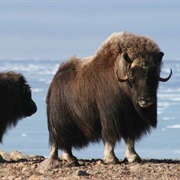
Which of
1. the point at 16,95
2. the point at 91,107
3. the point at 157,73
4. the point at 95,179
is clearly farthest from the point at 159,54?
the point at 16,95

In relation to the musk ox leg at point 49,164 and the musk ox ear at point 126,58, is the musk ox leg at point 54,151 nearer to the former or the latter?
the musk ox leg at point 49,164

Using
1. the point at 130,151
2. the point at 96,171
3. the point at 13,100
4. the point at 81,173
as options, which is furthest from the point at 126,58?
the point at 13,100

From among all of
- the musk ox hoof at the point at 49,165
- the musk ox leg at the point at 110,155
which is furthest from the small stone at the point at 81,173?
the musk ox leg at the point at 110,155

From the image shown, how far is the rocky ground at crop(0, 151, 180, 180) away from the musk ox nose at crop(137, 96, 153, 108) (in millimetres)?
447

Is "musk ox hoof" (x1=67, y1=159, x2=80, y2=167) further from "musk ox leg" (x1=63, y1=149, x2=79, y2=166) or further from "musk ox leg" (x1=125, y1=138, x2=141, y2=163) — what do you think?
"musk ox leg" (x1=125, y1=138, x2=141, y2=163)

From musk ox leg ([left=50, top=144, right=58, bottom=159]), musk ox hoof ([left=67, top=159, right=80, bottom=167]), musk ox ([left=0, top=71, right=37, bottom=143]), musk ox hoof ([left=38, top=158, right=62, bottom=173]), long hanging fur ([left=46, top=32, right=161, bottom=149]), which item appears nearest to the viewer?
musk ox hoof ([left=38, top=158, right=62, bottom=173])

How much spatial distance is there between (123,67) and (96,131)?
0.59 metres

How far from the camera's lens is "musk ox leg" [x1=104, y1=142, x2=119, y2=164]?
22.8 ft

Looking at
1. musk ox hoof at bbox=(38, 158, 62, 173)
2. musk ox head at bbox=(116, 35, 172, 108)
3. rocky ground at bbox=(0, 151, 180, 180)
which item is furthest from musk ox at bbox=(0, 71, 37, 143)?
musk ox head at bbox=(116, 35, 172, 108)

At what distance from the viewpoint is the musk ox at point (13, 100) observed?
824 centimetres

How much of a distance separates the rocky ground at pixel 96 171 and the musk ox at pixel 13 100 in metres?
1.21

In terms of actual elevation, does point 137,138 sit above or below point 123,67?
below

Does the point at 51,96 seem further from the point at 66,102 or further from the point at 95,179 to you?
the point at 95,179

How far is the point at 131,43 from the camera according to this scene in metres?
6.89
